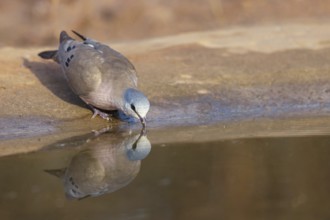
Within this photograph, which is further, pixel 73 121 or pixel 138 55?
pixel 138 55

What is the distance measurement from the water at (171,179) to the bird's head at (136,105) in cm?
21

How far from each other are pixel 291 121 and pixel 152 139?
58.5 inches

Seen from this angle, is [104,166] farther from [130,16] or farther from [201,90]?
[130,16]

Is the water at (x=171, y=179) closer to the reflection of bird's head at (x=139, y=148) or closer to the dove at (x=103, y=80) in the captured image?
the reflection of bird's head at (x=139, y=148)

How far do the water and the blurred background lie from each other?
5.71 meters

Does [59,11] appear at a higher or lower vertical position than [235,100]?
lower

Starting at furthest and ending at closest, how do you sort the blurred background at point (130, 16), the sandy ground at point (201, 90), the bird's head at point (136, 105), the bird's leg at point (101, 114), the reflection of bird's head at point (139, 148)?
the blurred background at point (130, 16) → the bird's leg at point (101, 114) → the sandy ground at point (201, 90) → the bird's head at point (136, 105) → the reflection of bird's head at point (139, 148)

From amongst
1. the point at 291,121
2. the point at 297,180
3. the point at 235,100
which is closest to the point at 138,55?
the point at 235,100

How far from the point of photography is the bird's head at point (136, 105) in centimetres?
796

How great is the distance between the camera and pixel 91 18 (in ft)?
47.1

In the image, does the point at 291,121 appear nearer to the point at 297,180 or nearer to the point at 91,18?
the point at 297,180

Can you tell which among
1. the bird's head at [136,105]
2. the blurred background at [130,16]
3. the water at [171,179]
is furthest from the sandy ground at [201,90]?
the blurred background at [130,16]

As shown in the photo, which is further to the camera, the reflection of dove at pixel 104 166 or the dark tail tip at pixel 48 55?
the dark tail tip at pixel 48 55

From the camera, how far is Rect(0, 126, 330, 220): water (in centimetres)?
609
